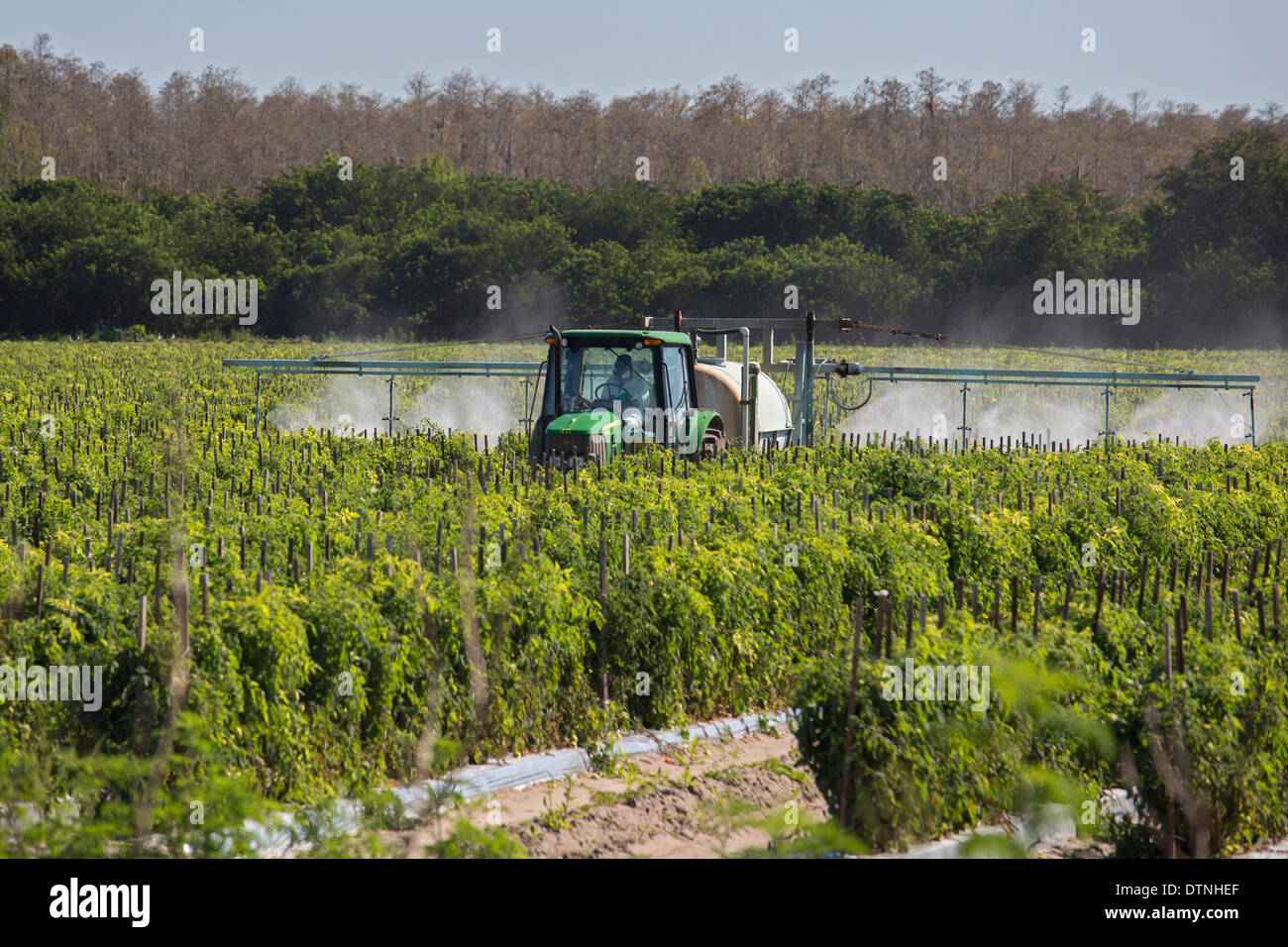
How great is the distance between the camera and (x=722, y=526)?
935cm

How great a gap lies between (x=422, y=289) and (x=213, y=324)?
9.57 meters

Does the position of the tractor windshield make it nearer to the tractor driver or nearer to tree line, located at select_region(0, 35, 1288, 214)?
the tractor driver

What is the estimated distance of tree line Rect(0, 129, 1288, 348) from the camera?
58.1 m

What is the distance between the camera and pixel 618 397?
46.2ft

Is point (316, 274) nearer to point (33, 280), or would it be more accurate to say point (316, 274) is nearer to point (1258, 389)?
point (33, 280)

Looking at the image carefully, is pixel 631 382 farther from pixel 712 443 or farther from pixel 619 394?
pixel 712 443

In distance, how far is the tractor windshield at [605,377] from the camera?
1402 cm

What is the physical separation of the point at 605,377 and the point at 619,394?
11.9 inches

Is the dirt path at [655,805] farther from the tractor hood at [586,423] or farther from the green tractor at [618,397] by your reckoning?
the green tractor at [618,397]

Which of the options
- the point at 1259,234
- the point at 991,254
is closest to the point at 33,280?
the point at 991,254

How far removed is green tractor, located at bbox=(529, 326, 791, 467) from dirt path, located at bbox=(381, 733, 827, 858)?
248 inches

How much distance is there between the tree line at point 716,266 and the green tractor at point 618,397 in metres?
41.9

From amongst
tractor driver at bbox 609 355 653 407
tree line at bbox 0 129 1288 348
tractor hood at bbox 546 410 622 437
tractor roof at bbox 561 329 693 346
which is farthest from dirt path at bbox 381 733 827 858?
tree line at bbox 0 129 1288 348

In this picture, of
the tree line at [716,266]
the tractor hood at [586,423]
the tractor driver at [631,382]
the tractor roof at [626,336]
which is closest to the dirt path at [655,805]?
the tractor hood at [586,423]
